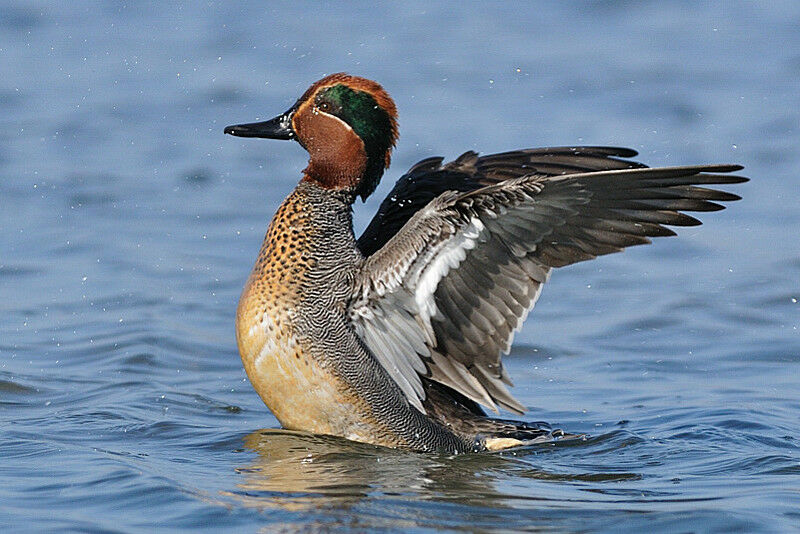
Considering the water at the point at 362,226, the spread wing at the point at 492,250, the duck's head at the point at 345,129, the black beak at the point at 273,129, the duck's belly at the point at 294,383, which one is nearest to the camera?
the spread wing at the point at 492,250

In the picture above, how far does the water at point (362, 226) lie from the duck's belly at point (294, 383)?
134mm

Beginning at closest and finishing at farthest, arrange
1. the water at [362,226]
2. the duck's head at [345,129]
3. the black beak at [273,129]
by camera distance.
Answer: the water at [362,226] → the duck's head at [345,129] → the black beak at [273,129]

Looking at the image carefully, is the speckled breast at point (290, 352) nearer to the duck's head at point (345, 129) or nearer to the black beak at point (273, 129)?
the duck's head at point (345, 129)

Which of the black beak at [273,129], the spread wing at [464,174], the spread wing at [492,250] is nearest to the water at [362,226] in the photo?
the spread wing at [492,250]

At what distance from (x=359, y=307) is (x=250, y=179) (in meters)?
4.89

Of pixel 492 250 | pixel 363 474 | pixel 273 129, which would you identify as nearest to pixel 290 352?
pixel 363 474

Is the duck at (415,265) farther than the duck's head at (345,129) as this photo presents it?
No

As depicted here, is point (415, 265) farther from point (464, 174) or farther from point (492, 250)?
point (464, 174)

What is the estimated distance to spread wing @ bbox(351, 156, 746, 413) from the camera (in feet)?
16.0

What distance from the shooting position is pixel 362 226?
28.8 feet

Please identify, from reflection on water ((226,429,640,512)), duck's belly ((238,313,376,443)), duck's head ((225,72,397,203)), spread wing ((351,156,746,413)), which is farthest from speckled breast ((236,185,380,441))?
duck's head ((225,72,397,203))

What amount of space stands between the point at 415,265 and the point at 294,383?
27.8 inches

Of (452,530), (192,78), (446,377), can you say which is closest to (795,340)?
(446,377)

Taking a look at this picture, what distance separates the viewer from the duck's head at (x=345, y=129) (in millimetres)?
5668
